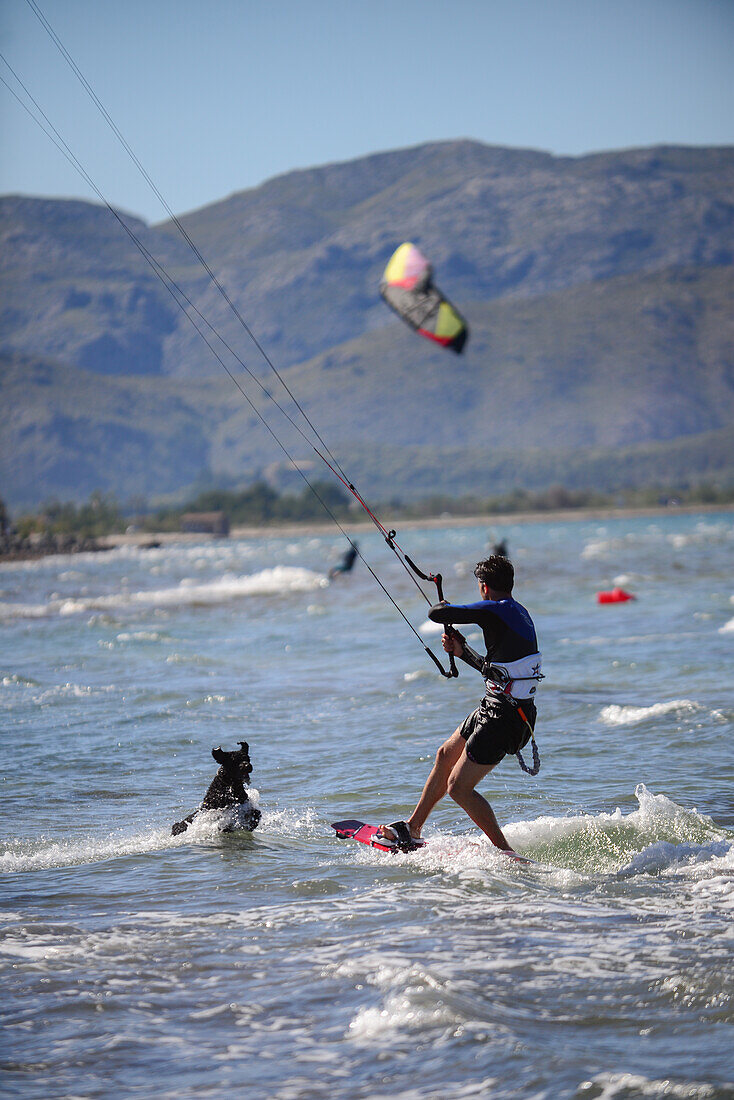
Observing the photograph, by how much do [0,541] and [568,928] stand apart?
95843mm

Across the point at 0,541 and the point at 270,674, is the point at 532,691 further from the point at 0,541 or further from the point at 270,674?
the point at 0,541

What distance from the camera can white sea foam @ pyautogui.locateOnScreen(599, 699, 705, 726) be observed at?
13.5 metres

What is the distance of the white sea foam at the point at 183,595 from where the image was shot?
36878mm

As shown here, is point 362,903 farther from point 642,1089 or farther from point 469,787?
point 642,1089

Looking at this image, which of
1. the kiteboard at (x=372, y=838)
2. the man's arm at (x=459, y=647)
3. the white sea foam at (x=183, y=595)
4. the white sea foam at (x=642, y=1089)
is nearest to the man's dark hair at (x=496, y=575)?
the man's arm at (x=459, y=647)

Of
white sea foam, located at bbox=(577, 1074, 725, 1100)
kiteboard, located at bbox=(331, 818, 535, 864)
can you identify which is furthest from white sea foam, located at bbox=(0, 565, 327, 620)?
white sea foam, located at bbox=(577, 1074, 725, 1100)

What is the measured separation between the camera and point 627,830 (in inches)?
338

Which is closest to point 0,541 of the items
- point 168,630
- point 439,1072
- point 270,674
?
point 168,630

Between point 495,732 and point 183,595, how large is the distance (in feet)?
120

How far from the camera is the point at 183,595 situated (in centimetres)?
4350

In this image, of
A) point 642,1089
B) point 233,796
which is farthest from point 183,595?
point 642,1089

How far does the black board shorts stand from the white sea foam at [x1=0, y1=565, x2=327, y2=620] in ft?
92.2

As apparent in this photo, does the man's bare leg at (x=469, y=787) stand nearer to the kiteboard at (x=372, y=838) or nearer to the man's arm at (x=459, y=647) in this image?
the kiteboard at (x=372, y=838)

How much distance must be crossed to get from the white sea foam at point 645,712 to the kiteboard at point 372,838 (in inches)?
208
